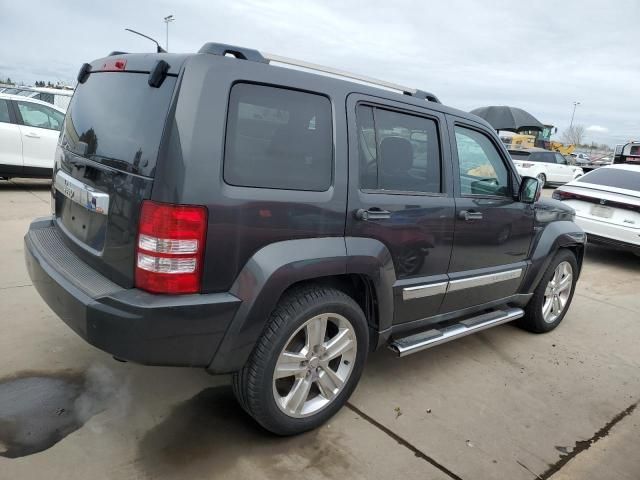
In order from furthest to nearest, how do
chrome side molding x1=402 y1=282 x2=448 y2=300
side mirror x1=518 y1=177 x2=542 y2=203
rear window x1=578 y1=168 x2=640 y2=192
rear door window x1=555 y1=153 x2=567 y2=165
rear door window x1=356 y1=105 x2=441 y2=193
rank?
rear door window x1=555 y1=153 x2=567 y2=165
rear window x1=578 y1=168 x2=640 y2=192
side mirror x1=518 y1=177 x2=542 y2=203
chrome side molding x1=402 y1=282 x2=448 y2=300
rear door window x1=356 y1=105 x2=441 y2=193

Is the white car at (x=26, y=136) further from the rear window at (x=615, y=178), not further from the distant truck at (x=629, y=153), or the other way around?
the distant truck at (x=629, y=153)

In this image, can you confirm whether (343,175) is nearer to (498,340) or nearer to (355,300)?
(355,300)

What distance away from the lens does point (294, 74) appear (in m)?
2.51

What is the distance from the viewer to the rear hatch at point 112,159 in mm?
2227

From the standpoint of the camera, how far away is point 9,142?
333 inches

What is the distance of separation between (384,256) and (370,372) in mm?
1074

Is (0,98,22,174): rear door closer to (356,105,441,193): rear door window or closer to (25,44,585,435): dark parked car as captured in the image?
(25,44,585,435): dark parked car

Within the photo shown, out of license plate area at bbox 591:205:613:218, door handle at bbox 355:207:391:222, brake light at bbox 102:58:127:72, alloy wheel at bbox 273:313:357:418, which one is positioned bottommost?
alloy wheel at bbox 273:313:357:418

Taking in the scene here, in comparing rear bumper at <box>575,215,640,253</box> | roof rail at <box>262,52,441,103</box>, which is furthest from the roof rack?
rear bumper at <box>575,215,640,253</box>

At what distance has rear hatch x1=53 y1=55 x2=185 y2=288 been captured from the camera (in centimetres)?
223

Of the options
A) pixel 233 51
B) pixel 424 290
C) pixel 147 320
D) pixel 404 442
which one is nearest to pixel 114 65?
pixel 233 51

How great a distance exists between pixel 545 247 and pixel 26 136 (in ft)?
27.8

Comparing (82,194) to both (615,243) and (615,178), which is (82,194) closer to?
(615,243)

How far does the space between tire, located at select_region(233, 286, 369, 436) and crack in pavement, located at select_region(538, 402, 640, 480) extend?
1.12m
